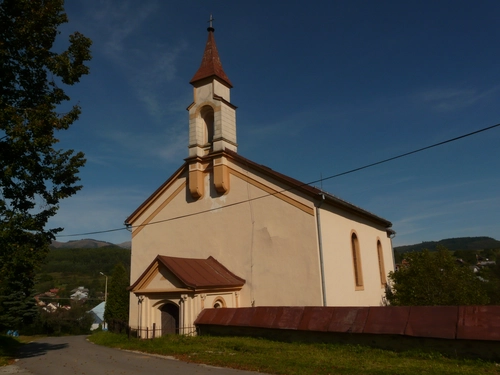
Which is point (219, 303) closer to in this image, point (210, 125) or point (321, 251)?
point (321, 251)

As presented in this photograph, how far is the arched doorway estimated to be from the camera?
685 inches

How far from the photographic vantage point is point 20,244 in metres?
13.0

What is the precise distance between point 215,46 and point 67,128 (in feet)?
39.2

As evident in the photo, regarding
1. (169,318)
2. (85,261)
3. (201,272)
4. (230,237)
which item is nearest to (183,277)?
(201,272)

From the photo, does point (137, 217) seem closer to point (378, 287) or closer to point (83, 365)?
point (83, 365)

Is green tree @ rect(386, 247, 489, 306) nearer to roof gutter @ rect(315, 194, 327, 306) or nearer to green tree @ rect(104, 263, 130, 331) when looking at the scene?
roof gutter @ rect(315, 194, 327, 306)

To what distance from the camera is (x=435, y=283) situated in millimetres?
20344

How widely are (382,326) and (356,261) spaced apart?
28.7 ft

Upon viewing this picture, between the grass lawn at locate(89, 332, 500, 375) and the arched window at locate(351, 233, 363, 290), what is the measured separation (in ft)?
24.8

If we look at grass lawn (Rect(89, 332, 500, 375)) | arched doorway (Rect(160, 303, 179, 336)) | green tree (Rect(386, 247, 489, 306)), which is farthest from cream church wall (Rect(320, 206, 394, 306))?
arched doorway (Rect(160, 303, 179, 336))

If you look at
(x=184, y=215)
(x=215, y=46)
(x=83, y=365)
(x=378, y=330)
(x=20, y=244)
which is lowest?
(x=83, y=365)

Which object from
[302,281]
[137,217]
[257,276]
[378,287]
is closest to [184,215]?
[137,217]


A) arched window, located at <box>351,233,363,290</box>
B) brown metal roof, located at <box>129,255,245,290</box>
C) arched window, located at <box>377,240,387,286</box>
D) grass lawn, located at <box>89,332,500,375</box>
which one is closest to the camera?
grass lawn, located at <box>89,332,500,375</box>

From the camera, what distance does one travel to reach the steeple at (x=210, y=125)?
20203 mm
